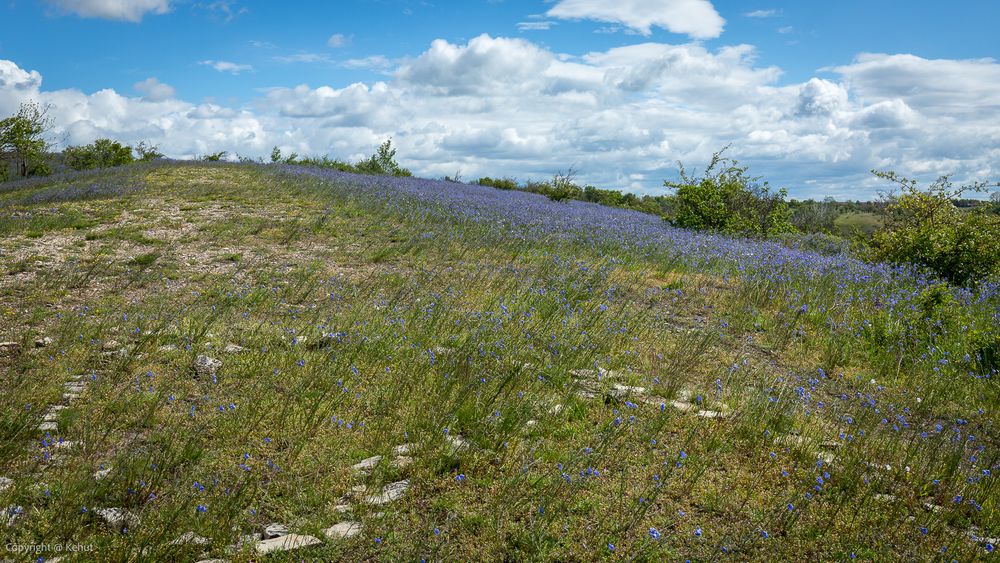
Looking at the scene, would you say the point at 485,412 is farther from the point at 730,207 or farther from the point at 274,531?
the point at 730,207

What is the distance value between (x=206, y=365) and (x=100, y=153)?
171 feet

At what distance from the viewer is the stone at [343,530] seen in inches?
132

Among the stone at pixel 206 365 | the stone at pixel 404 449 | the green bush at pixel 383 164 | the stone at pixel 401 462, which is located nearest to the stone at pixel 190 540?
the stone at pixel 401 462

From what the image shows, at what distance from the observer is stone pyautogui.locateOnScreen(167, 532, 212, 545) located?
319 centimetres

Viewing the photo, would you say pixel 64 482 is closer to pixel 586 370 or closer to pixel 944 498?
pixel 586 370

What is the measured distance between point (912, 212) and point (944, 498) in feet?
39.5

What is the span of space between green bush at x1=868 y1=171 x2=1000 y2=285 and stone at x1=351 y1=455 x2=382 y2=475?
438 inches

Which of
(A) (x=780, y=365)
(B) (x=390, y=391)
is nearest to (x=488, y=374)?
(B) (x=390, y=391)

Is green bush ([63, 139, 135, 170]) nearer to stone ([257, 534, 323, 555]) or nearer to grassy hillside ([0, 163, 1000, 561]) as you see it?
grassy hillside ([0, 163, 1000, 561])

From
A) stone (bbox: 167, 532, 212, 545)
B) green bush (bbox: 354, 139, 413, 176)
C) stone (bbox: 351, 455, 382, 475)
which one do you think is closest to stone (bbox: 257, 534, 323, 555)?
stone (bbox: 167, 532, 212, 545)

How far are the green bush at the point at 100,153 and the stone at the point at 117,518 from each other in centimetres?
5165

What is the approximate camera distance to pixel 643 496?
12.6 ft

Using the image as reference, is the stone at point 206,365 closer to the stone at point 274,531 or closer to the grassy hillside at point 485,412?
the grassy hillside at point 485,412

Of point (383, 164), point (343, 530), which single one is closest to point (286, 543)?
point (343, 530)
